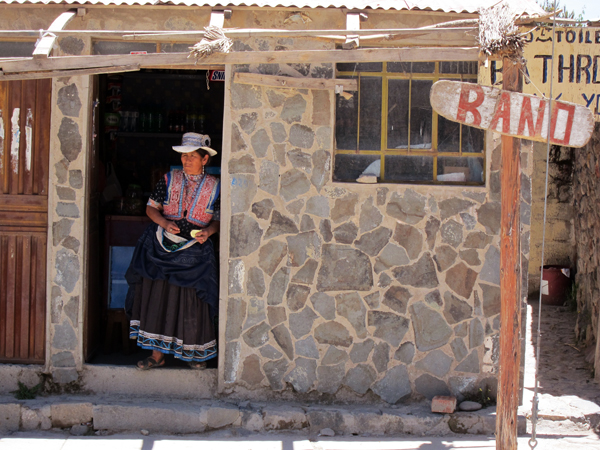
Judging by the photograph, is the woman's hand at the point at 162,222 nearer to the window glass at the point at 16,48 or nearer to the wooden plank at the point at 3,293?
the wooden plank at the point at 3,293

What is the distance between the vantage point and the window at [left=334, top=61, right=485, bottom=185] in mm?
5457

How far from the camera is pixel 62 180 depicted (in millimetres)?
5434

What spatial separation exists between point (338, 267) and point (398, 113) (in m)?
1.39

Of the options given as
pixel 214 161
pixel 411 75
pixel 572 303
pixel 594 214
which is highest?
pixel 411 75

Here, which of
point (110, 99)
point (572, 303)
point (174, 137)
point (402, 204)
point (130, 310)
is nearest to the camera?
point (402, 204)

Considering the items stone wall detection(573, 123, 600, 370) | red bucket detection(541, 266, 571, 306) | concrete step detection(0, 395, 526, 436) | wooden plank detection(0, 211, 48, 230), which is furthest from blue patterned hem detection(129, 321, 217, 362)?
red bucket detection(541, 266, 571, 306)

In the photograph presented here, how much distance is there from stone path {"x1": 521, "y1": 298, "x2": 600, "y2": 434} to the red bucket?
0.36 meters

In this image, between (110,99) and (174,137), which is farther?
(174,137)

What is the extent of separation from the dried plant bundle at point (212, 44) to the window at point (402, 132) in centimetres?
135

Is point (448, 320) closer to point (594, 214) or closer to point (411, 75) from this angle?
point (411, 75)

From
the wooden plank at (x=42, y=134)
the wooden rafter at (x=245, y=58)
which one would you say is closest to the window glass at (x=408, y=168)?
the wooden rafter at (x=245, y=58)

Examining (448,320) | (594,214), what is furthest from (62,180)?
(594,214)

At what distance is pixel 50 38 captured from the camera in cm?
460

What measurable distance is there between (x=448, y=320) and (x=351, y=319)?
81cm
